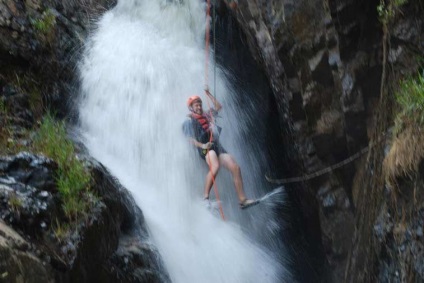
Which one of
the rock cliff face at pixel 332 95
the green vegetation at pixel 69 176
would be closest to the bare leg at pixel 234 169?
the rock cliff face at pixel 332 95

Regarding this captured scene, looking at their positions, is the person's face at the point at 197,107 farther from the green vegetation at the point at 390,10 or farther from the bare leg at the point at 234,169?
the green vegetation at the point at 390,10

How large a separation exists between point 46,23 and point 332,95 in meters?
4.71

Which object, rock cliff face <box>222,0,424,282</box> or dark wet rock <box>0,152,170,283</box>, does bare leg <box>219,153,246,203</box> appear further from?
dark wet rock <box>0,152,170,283</box>

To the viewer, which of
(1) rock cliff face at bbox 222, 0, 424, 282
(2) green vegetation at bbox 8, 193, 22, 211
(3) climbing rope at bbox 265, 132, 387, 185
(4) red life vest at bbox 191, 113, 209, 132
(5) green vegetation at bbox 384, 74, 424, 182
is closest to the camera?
(5) green vegetation at bbox 384, 74, 424, 182

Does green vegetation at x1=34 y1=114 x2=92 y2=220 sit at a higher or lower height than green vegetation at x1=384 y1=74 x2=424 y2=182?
higher

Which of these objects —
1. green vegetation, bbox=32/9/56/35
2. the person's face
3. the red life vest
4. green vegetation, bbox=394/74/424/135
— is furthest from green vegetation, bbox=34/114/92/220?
green vegetation, bbox=32/9/56/35

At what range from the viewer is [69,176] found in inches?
211

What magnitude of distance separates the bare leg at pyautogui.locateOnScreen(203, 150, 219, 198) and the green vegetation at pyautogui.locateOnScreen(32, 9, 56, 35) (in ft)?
11.0

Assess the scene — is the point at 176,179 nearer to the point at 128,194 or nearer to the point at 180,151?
the point at 180,151

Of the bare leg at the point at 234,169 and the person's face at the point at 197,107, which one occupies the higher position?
the person's face at the point at 197,107

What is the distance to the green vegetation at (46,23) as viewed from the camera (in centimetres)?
864

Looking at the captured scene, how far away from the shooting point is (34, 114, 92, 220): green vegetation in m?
5.17

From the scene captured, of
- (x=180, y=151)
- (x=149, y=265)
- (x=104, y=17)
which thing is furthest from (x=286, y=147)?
(x=104, y=17)

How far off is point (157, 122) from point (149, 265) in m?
3.69
